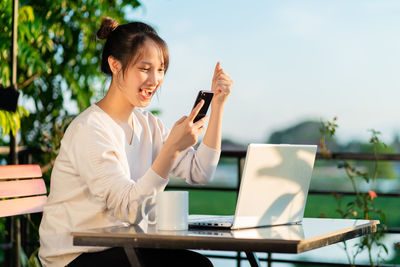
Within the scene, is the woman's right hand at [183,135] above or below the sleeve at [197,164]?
above

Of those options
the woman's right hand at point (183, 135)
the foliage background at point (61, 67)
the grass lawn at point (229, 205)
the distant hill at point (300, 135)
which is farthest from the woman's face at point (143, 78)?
the grass lawn at point (229, 205)

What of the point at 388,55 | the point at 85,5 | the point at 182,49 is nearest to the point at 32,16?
the point at 85,5

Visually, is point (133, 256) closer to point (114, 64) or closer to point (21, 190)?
point (114, 64)

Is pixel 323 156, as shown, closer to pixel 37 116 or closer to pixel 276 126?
pixel 37 116

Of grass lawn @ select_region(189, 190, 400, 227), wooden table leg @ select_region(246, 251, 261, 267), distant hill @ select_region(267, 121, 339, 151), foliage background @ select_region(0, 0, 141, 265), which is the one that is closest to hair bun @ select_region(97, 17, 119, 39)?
wooden table leg @ select_region(246, 251, 261, 267)

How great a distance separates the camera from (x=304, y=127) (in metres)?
47.3

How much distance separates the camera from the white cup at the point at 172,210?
1369mm

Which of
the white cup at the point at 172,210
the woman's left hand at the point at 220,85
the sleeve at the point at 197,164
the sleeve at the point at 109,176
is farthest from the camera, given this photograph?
the sleeve at the point at 197,164

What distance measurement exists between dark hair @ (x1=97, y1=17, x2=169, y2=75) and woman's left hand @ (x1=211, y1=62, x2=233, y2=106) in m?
0.17

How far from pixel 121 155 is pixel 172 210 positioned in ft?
1.00

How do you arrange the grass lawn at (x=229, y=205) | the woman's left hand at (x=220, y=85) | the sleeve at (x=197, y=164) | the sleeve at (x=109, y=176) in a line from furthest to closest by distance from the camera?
the grass lawn at (x=229, y=205) < the sleeve at (x=197, y=164) < the woman's left hand at (x=220, y=85) < the sleeve at (x=109, y=176)

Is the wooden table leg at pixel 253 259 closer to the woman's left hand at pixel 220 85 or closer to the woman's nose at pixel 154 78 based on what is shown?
the woman's left hand at pixel 220 85

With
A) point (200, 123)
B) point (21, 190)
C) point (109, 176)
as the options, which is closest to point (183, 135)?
point (200, 123)

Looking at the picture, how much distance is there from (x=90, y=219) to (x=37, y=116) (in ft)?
11.0
